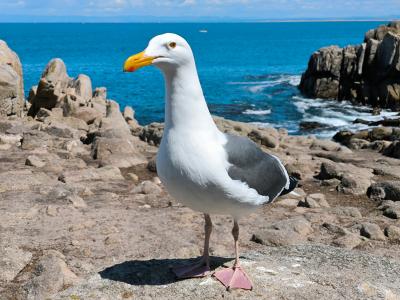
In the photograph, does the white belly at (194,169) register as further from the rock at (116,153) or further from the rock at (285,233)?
the rock at (116,153)

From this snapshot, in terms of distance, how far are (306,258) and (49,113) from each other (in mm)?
16958

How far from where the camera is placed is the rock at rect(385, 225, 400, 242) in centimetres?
892

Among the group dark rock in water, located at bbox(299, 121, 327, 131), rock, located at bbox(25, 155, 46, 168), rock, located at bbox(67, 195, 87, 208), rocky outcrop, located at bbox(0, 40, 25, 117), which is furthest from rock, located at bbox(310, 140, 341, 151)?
dark rock in water, located at bbox(299, 121, 327, 131)

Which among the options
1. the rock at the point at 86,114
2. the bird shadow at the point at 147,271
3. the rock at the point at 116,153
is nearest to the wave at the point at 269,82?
the rock at the point at 86,114

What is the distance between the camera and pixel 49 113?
21594mm

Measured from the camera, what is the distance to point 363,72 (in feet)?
159

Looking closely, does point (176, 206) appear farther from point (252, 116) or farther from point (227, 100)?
point (227, 100)

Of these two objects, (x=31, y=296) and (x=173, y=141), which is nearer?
(x=173, y=141)

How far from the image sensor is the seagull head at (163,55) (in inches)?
185

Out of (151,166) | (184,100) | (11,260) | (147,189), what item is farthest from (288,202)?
(184,100)

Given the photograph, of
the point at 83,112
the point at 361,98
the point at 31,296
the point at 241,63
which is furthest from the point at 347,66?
the point at 31,296

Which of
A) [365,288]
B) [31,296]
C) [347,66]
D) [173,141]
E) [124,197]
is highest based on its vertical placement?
[173,141]

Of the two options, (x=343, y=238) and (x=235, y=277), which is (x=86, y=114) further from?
(x=235, y=277)

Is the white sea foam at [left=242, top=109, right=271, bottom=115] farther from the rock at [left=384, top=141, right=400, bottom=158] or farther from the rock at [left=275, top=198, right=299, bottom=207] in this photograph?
the rock at [left=275, top=198, right=299, bottom=207]
